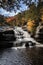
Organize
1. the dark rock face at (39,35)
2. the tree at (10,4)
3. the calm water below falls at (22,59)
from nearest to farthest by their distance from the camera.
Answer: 1. the tree at (10,4)
2. the calm water below falls at (22,59)
3. the dark rock face at (39,35)

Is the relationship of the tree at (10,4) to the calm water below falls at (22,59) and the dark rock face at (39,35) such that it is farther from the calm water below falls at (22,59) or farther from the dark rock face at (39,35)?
the dark rock face at (39,35)

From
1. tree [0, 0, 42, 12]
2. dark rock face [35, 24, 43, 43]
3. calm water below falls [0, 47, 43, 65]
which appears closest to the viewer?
tree [0, 0, 42, 12]

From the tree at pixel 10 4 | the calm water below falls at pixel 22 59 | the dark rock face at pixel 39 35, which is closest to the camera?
the tree at pixel 10 4

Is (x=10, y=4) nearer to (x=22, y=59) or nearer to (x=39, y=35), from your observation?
(x=22, y=59)

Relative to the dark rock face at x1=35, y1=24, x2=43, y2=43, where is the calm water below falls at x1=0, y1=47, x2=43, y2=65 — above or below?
below

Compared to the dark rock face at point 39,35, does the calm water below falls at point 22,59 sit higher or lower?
lower

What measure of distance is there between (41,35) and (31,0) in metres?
37.5

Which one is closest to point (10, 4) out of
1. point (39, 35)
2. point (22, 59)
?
point (22, 59)

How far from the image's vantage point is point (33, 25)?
6153 centimetres

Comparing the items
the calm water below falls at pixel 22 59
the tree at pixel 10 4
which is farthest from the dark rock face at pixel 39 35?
the tree at pixel 10 4

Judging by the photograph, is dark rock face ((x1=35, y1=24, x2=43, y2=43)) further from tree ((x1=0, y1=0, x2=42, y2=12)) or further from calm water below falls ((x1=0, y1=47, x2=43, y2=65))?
tree ((x1=0, y1=0, x2=42, y2=12))

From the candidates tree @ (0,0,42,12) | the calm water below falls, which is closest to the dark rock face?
the calm water below falls

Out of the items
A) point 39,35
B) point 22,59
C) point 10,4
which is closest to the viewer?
point 10,4

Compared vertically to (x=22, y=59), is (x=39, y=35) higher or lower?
higher
